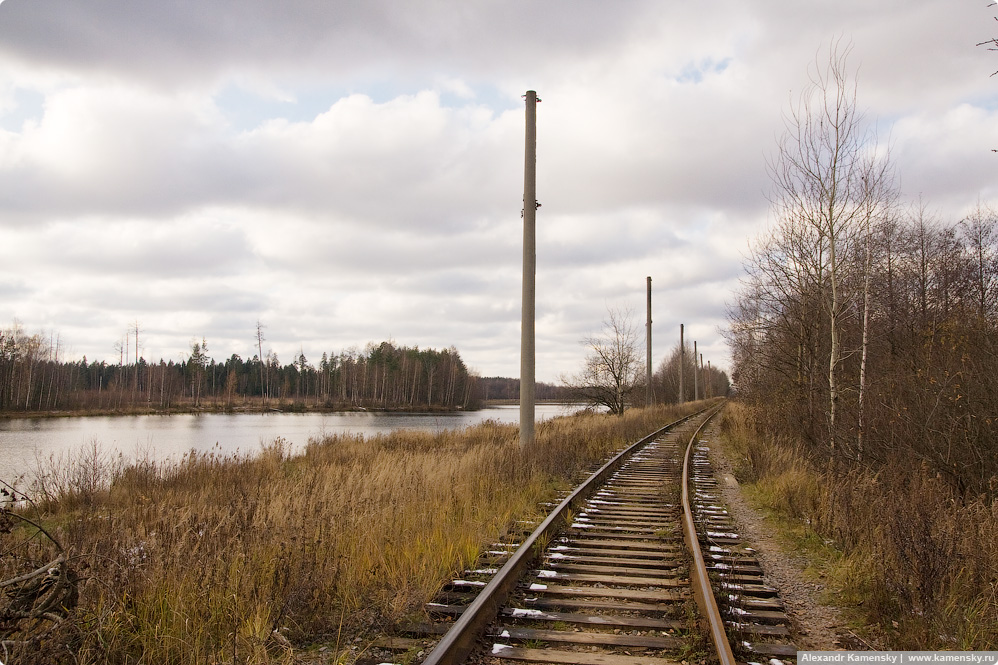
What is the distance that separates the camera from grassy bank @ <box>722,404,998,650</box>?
14.2 feet

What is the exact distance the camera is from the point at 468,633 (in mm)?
3977

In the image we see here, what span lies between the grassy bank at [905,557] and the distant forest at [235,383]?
6014 centimetres

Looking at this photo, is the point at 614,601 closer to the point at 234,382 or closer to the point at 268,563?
the point at 268,563

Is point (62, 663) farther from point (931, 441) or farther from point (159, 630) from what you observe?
point (931, 441)

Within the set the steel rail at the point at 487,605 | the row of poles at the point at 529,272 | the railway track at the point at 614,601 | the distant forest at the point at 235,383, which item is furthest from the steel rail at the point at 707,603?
the distant forest at the point at 235,383

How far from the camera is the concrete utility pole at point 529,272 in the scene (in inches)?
508

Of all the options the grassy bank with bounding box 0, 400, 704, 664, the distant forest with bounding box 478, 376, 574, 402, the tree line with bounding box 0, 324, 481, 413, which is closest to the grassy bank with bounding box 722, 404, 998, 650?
the grassy bank with bounding box 0, 400, 704, 664

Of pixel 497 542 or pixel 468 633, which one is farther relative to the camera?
pixel 497 542

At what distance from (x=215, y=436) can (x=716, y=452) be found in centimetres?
2644

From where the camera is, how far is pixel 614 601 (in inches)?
195

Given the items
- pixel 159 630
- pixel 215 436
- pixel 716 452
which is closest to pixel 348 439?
pixel 716 452

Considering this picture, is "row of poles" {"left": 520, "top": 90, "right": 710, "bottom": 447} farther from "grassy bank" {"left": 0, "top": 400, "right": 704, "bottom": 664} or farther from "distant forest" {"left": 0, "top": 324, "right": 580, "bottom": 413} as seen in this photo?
"distant forest" {"left": 0, "top": 324, "right": 580, "bottom": 413}

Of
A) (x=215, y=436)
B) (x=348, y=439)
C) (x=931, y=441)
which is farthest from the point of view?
(x=215, y=436)

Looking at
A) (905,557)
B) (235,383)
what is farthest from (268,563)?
(235,383)
